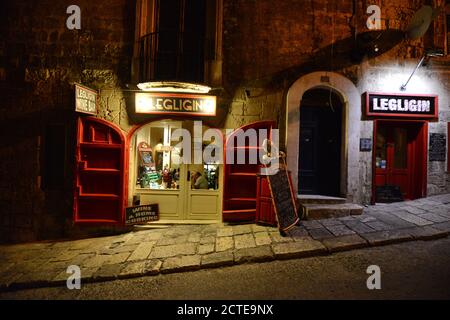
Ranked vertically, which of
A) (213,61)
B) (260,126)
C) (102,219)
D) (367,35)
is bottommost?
(102,219)

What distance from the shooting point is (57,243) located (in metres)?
7.34

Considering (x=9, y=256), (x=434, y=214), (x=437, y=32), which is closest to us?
(x=9, y=256)

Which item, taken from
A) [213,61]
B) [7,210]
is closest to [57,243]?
[7,210]

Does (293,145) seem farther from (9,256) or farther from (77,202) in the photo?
(9,256)

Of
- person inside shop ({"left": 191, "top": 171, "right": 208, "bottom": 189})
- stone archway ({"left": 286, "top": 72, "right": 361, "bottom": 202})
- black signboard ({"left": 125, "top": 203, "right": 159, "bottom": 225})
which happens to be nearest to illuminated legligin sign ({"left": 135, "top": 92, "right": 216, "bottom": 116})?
person inside shop ({"left": 191, "top": 171, "right": 208, "bottom": 189})

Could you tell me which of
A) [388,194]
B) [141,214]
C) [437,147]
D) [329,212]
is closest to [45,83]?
[141,214]

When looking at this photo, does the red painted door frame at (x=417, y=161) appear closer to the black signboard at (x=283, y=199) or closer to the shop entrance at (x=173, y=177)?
the black signboard at (x=283, y=199)

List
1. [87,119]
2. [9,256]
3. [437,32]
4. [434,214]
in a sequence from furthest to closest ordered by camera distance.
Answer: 1. [437,32]
2. [87,119]
3. [434,214]
4. [9,256]

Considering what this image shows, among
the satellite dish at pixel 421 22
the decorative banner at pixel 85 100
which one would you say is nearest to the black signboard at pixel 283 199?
the decorative banner at pixel 85 100

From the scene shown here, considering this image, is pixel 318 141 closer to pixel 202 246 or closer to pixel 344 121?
pixel 344 121

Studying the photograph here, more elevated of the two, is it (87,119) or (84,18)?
(84,18)

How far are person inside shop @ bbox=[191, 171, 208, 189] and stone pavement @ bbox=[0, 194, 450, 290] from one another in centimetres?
113

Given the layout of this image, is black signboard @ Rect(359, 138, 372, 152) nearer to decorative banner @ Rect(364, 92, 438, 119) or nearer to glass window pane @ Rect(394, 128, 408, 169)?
decorative banner @ Rect(364, 92, 438, 119)

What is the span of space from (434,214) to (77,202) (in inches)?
372
